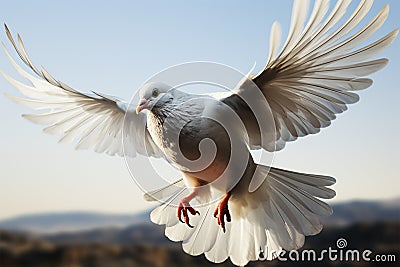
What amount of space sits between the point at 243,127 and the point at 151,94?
7.4 inches

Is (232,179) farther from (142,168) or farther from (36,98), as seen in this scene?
(36,98)

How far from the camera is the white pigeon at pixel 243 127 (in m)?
0.85

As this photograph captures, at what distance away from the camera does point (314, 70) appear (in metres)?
0.92

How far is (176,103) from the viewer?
99 centimetres

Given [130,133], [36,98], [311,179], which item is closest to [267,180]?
[311,179]

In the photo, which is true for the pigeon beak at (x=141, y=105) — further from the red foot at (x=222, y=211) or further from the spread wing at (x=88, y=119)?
the red foot at (x=222, y=211)

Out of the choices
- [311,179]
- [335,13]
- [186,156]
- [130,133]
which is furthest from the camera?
[130,133]

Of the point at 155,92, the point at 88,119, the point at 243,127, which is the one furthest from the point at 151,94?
the point at 88,119

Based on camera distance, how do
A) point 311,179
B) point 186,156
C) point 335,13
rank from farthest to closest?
1. point 311,179
2. point 186,156
3. point 335,13

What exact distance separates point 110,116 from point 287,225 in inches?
18.7

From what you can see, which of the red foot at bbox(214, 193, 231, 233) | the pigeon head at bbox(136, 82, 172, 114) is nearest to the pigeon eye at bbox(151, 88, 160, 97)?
the pigeon head at bbox(136, 82, 172, 114)

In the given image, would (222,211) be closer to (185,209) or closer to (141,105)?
(185,209)

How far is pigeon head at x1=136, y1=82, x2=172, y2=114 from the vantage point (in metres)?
0.99

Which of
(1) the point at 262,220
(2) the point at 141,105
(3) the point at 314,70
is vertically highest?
(3) the point at 314,70
